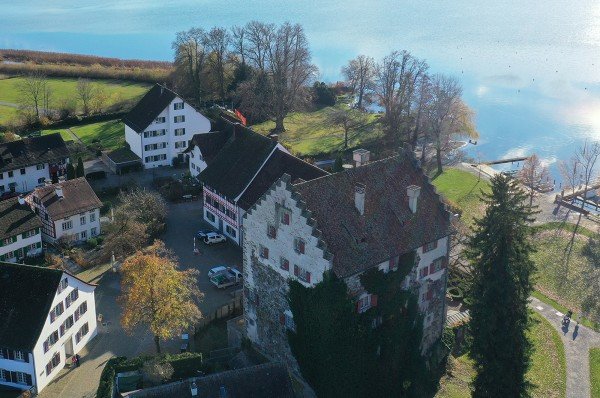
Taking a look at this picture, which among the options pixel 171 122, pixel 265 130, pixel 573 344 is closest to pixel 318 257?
pixel 573 344

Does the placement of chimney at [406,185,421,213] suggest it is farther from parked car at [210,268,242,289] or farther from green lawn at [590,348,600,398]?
parked car at [210,268,242,289]

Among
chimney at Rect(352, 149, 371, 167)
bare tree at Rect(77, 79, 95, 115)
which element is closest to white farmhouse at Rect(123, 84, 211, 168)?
bare tree at Rect(77, 79, 95, 115)

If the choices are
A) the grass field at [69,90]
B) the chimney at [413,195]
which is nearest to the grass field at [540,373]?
the chimney at [413,195]

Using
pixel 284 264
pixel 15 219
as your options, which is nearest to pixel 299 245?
pixel 284 264

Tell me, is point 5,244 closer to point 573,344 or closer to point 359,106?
point 573,344

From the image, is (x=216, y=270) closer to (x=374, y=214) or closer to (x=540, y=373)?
(x=374, y=214)

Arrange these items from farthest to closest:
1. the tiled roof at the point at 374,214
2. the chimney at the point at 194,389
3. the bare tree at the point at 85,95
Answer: the bare tree at the point at 85,95 < the tiled roof at the point at 374,214 < the chimney at the point at 194,389

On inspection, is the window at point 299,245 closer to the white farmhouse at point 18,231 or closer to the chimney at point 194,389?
the chimney at point 194,389
